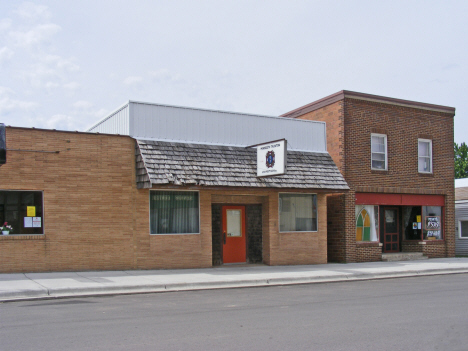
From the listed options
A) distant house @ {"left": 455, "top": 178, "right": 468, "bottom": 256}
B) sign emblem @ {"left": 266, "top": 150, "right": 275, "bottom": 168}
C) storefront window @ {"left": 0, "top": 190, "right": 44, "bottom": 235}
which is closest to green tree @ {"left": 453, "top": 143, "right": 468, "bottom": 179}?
distant house @ {"left": 455, "top": 178, "right": 468, "bottom": 256}

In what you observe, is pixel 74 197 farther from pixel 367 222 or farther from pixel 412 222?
pixel 412 222

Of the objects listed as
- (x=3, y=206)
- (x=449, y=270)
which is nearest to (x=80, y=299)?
(x=3, y=206)

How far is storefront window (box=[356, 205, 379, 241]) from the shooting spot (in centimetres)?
2158

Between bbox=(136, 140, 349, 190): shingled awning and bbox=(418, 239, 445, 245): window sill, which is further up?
bbox=(136, 140, 349, 190): shingled awning

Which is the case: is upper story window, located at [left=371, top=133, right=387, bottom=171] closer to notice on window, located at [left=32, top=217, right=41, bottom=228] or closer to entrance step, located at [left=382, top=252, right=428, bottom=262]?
entrance step, located at [left=382, top=252, right=428, bottom=262]

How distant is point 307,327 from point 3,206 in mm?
10206

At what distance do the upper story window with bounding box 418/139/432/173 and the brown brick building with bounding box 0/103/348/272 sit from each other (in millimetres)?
5597

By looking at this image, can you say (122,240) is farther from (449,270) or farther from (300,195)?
(449,270)

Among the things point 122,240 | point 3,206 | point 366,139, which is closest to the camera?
point 3,206

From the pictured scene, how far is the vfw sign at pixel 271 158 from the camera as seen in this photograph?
1643 centimetres

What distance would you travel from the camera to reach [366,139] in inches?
843

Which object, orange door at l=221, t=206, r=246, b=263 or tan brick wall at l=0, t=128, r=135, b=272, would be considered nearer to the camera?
tan brick wall at l=0, t=128, r=135, b=272

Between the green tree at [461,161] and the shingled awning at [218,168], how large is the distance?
124ft

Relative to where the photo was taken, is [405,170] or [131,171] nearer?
[131,171]
